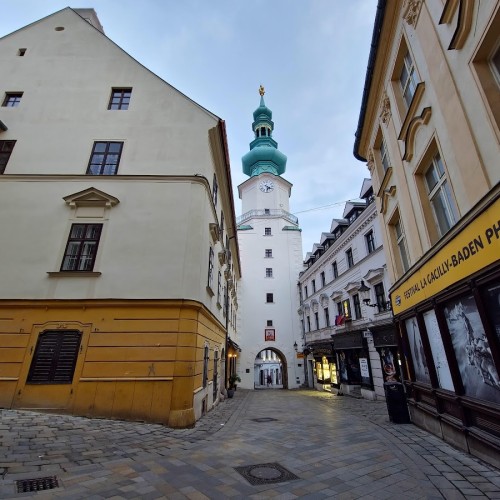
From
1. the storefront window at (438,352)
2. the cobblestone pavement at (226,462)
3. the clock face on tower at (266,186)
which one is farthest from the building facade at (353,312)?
the clock face on tower at (266,186)

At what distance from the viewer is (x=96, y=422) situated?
8.18 meters

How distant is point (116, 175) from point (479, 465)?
13.7 m

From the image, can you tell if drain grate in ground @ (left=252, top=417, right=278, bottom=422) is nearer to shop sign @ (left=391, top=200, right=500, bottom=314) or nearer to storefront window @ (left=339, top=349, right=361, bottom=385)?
shop sign @ (left=391, top=200, right=500, bottom=314)

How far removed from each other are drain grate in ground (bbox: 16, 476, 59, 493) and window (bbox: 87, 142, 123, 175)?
1042cm

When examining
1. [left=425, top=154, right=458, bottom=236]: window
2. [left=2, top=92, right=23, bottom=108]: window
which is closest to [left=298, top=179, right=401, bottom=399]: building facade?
[left=425, top=154, right=458, bottom=236]: window

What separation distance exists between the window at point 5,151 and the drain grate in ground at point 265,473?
47.1 ft

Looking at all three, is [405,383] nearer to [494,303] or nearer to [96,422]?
[494,303]

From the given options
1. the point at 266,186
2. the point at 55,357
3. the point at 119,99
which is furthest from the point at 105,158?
the point at 266,186

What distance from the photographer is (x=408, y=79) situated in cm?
876

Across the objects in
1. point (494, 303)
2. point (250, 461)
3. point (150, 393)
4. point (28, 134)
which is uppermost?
point (28, 134)

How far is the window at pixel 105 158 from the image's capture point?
1209 cm

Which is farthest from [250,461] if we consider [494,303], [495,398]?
[494,303]

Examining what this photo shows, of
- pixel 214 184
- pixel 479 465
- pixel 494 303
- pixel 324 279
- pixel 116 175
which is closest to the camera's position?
pixel 494 303

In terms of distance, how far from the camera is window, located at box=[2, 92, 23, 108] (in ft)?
Result: 43.5
